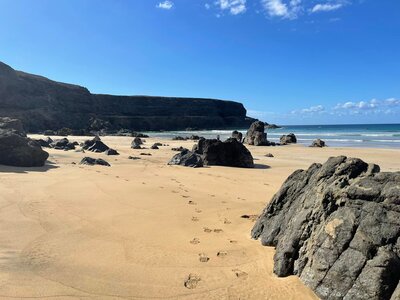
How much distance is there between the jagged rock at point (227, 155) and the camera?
54.3 feet

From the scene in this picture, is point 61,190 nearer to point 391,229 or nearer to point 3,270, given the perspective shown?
point 3,270

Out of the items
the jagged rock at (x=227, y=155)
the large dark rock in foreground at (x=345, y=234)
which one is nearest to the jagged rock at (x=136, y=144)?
the jagged rock at (x=227, y=155)

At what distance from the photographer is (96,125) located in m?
77.6

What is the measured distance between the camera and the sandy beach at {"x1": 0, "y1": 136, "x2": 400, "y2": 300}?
3927mm

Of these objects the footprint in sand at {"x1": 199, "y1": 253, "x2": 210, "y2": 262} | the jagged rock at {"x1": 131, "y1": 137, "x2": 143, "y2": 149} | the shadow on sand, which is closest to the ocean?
the jagged rock at {"x1": 131, "y1": 137, "x2": 143, "y2": 149}

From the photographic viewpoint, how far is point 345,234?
380 centimetres

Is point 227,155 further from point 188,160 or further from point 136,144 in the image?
point 136,144

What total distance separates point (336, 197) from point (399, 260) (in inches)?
40.5

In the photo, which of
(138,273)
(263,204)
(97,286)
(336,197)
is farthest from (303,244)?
(263,204)

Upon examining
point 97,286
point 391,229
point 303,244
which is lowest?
point 97,286

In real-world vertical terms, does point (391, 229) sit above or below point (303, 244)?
above


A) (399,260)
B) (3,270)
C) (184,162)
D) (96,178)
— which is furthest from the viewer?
(184,162)

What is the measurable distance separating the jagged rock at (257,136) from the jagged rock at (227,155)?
18482 mm

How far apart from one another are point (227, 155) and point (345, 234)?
512 inches
